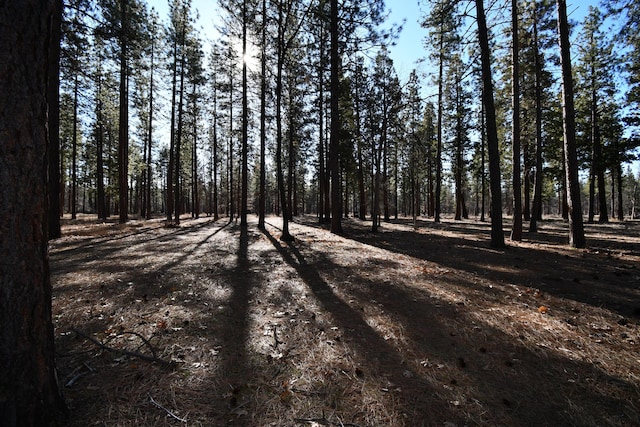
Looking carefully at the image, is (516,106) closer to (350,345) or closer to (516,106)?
(516,106)

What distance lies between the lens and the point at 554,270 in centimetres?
658

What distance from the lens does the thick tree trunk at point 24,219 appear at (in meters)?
1.93

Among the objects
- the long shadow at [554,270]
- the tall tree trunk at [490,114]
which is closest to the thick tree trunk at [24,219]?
the long shadow at [554,270]

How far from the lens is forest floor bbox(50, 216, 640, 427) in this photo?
252 centimetres

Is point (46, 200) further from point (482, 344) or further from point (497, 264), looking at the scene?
point (497, 264)

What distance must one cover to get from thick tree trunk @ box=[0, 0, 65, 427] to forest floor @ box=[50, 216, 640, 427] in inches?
19.6

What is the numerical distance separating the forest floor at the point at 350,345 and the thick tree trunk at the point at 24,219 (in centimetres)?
50

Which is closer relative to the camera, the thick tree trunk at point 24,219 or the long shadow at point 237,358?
the thick tree trunk at point 24,219

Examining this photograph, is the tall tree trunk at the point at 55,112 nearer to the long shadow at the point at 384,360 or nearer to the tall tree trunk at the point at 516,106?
the long shadow at the point at 384,360

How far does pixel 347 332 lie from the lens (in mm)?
3949

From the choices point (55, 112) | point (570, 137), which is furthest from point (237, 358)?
point (55, 112)

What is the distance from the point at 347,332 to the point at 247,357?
1406 mm

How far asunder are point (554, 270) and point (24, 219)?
900cm

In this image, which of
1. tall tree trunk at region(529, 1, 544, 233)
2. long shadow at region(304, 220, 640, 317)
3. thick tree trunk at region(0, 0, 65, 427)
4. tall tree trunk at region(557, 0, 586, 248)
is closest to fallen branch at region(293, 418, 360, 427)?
thick tree trunk at region(0, 0, 65, 427)
